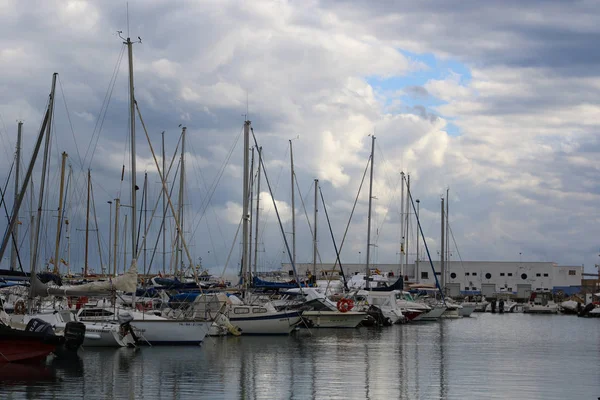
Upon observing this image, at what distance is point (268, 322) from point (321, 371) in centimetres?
1869

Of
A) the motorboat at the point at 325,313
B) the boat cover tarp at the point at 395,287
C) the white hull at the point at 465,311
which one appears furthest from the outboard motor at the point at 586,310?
the motorboat at the point at 325,313

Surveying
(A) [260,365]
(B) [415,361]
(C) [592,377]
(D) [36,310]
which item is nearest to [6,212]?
(D) [36,310]

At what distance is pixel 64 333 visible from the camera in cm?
3581

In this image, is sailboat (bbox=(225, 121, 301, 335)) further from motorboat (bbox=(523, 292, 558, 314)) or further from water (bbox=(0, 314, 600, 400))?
motorboat (bbox=(523, 292, 558, 314))

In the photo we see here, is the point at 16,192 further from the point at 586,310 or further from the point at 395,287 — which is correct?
the point at 586,310

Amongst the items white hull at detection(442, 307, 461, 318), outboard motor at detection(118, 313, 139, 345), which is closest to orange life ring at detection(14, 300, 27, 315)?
outboard motor at detection(118, 313, 139, 345)

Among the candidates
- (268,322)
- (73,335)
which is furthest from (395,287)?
(73,335)

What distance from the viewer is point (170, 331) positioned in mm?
42062

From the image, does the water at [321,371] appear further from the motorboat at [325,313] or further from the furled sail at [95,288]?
the motorboat at [325,313]

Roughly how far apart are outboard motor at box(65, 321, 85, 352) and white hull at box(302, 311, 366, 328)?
85.4ft

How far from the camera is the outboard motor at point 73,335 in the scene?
115 feet

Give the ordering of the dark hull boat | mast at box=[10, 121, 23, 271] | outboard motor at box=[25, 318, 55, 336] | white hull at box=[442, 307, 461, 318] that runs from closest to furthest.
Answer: the dark hull boat → outboard motor at box=[25, 318, 55, 336] → mast at box=[10, 121, 23, 271] → white hull at box=[442, 307, 461, 318]

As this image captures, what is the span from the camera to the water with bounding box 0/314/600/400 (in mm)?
27031

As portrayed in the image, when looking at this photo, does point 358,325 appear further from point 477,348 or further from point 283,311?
point 477,348
